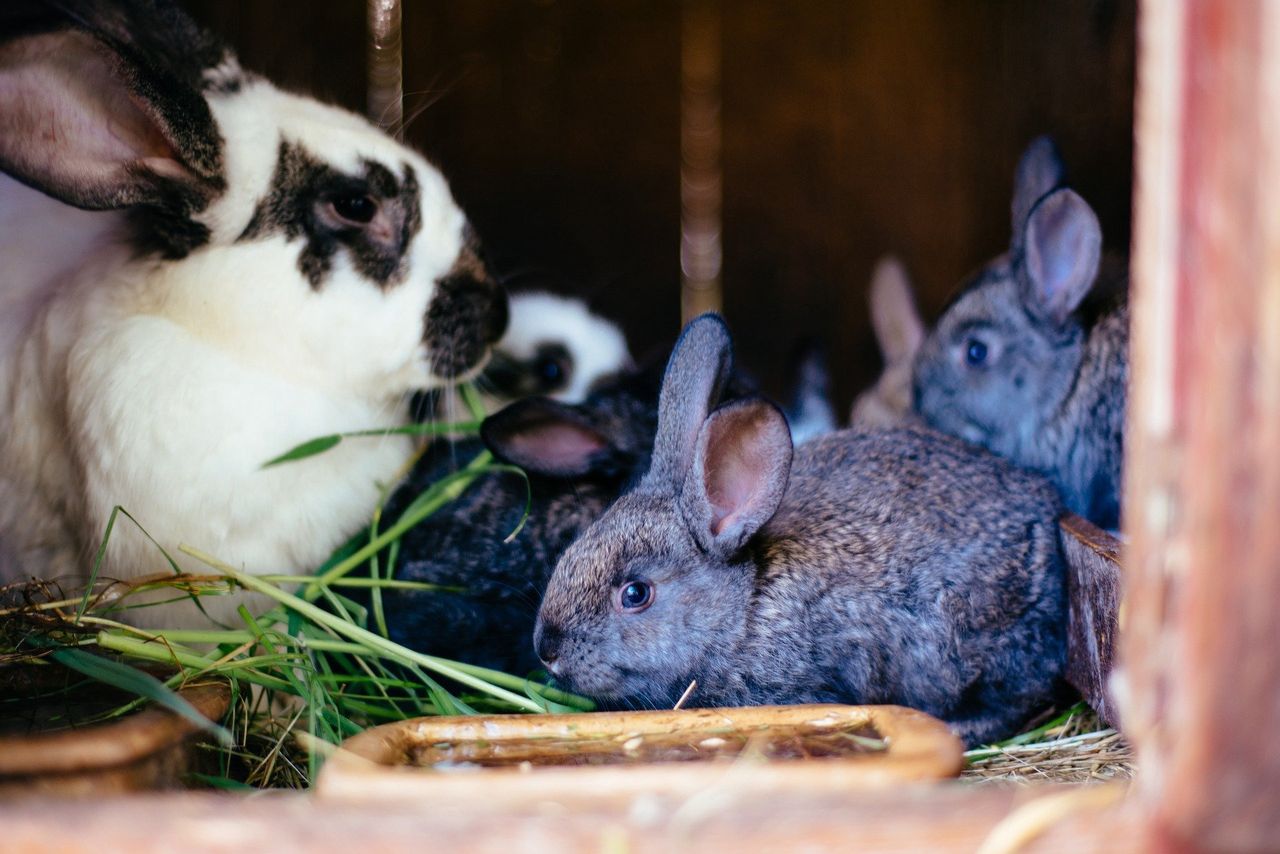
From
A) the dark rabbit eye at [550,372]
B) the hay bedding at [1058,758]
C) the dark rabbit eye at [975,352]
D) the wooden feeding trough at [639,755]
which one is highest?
the dark rabbit eye at [975,352]

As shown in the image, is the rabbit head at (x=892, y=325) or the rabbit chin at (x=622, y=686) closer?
the rabbit chin at (x=622, y=686)

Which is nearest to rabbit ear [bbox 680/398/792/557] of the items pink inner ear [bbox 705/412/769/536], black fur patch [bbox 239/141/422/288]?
pink inner ear [bbox 705/412/769/536]

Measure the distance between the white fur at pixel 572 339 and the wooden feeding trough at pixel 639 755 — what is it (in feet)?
5.04

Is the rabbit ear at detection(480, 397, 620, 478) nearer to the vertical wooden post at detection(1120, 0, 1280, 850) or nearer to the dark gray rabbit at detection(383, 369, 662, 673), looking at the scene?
the dark gray rabbit at detection(383, 369, 662, 673)

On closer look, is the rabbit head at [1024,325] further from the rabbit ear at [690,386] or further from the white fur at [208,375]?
Result: the white fur at [208,375]

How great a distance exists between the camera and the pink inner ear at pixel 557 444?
7.98 feet

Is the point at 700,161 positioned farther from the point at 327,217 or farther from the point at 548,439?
the point at 327,217

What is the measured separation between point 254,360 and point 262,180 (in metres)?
0.35

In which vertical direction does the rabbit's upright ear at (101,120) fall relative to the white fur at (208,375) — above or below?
above

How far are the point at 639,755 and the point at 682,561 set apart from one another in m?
0.57

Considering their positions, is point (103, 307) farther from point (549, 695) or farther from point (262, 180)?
point (549, 695)

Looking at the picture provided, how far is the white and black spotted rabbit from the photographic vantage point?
2047 millimetres

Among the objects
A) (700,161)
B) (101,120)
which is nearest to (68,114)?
(101,120)

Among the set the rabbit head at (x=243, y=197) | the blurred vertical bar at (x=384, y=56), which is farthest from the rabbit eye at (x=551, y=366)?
the blurred vertical bar at (x=384, y=56)
